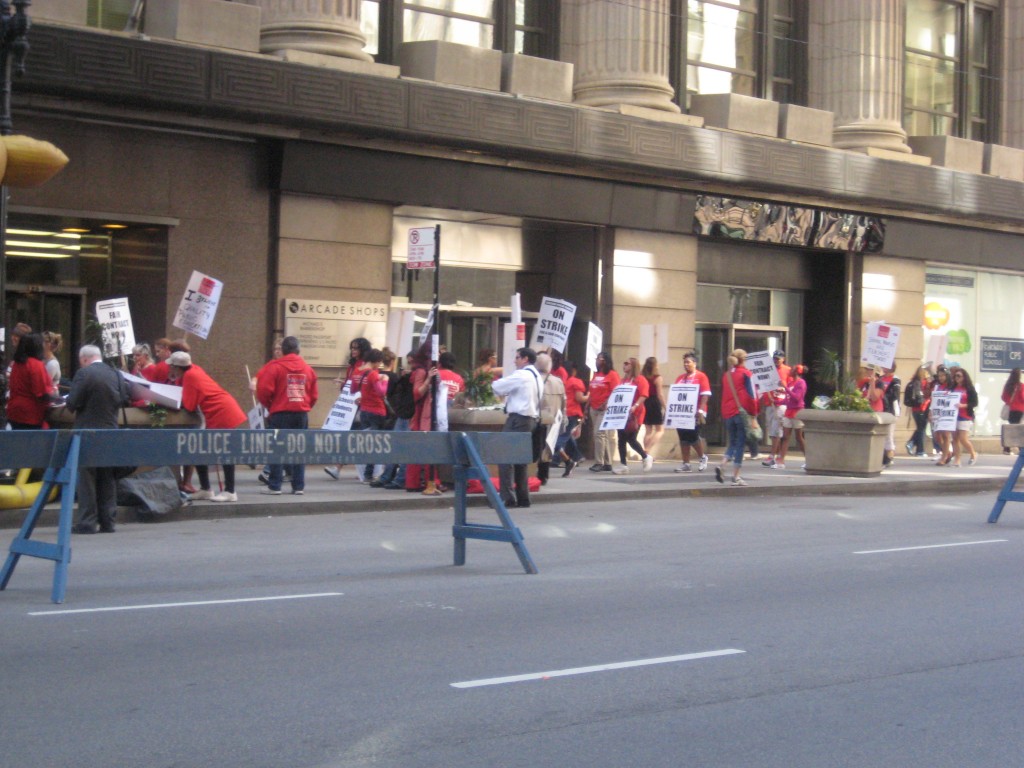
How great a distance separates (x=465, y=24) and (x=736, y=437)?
8.71 meters

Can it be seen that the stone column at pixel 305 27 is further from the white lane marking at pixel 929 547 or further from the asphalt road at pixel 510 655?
the white lane marking at pixel 929 547

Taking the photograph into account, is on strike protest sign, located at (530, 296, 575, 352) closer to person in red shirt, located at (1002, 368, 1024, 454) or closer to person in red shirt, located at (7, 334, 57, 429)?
person in red shirt, located at (7, 334, 57, 429)

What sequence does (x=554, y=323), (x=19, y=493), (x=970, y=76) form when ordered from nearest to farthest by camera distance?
(x=19, y=493)
(x=554, y=323)
(x=970, y=76)

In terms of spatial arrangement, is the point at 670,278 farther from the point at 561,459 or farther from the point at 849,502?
the point at 849,502

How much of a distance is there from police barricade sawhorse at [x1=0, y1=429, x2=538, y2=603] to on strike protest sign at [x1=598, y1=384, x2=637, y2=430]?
29.9 ft

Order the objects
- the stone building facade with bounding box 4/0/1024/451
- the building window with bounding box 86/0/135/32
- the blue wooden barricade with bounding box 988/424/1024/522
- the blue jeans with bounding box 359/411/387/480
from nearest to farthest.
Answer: the blue wooden barricade with bounding box 988/424/1024/522
the blue jeans with bounding box 359/411/387/480
the stone building facade with bounding box 4/0/1024/451
the building window with bounding box 86/0/135/32

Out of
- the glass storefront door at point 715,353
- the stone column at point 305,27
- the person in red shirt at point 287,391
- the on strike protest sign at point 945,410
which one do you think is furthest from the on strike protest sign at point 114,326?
the on strike protest sign at point 945,410

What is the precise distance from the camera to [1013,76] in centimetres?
3169

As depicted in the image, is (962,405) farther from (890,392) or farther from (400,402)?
(400,402)

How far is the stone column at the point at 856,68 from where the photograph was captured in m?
27.5

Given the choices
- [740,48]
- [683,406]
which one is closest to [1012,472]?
[683,406]

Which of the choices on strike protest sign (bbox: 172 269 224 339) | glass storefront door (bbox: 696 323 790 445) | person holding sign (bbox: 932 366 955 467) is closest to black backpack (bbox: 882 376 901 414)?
person holding sign (bbox: 932 366 955 467)

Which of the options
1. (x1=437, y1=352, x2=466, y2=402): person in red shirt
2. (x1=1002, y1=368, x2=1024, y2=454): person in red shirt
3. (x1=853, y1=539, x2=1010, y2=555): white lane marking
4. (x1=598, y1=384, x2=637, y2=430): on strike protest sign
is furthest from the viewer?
(x1=1002, y1=368, x2=1024, y2=454): person in red shirt

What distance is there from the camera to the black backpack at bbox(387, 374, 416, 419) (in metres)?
17.1
